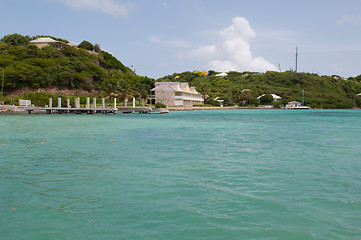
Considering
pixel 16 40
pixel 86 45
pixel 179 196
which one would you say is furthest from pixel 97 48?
pixel 179 196

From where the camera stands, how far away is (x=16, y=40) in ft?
404

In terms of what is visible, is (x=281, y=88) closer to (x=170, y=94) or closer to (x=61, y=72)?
(x=170, y=94)

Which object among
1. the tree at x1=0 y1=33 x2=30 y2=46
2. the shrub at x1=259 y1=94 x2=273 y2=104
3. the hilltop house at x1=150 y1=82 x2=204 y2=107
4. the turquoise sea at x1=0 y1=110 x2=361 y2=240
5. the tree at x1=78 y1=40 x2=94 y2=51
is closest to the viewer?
the turquoise sea at x1=0 y1=110 x2=361 y2=240

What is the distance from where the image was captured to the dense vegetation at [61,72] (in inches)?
3600

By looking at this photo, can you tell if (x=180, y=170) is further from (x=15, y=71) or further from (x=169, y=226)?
(x=15, y=71)

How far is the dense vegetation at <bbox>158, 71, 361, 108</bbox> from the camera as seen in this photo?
127 m

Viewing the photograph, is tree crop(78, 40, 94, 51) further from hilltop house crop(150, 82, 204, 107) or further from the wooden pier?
the wooden pier

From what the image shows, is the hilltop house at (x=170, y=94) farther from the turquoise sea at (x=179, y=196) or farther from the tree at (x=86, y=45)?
the turquoise sea at (x=179, y=196)

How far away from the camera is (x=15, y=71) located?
9269 centimetres

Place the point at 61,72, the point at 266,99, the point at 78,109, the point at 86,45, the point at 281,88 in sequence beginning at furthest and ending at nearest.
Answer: the point at 281,88 < the point at 86,45 < the point at 266,99 < the point at 61,72 < the point at 78,109

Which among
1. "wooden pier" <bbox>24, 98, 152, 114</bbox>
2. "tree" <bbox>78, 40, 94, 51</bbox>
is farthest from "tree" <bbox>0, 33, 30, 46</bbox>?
"wooden pier" <bbox>24, 98, 152, 114</bbox>

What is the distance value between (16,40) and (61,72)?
38.7m

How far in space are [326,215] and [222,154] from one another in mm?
8317

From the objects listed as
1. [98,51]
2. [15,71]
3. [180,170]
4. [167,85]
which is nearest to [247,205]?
[180,170]
